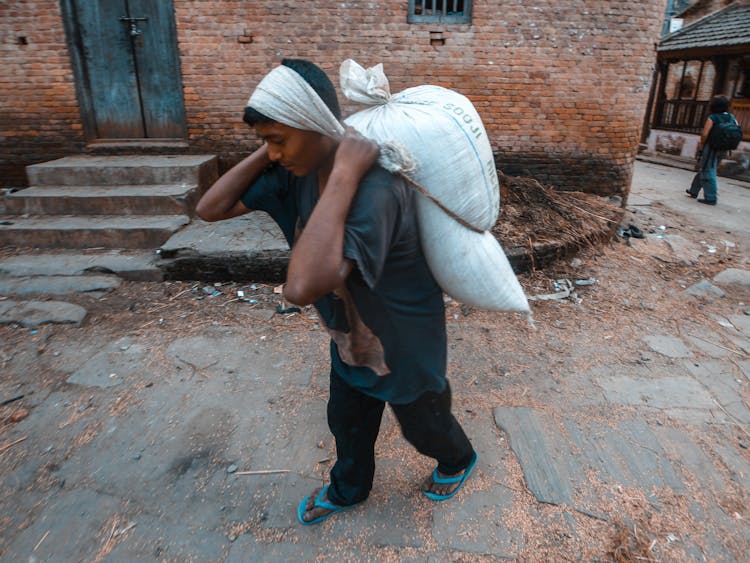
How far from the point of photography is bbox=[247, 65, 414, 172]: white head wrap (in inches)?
50.8

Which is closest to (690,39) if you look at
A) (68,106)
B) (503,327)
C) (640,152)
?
(640,152)

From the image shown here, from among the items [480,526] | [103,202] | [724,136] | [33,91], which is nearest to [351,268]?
[480,526]

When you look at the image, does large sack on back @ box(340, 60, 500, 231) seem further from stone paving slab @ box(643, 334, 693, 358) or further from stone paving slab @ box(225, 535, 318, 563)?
stone paving slab @ box(643, 334, 693, 358)

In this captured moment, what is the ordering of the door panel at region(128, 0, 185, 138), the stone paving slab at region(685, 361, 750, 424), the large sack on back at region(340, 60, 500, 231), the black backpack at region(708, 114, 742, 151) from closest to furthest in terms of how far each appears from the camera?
the large sack on back at region(340, 60, 500, 231), the stone paving slab at region(685, 361, 750, 424), the door panel at region(128, 0, 185, 138), the black backpack at region(708, 114, 742, 151)

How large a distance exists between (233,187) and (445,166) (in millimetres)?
724

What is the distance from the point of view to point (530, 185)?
18.8 ft

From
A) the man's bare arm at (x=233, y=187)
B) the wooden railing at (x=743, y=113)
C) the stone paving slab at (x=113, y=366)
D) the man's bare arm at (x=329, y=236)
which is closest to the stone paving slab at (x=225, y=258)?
the stone paving slab at (x=113, y=366)

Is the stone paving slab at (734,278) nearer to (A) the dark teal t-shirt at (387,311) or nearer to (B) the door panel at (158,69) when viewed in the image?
(A) the dark teal t-shirt at (387,311)

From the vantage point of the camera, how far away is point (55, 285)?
13.6 ft

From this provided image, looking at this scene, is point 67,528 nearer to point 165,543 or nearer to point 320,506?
point 165,543

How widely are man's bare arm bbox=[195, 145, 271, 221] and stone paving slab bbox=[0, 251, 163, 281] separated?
302 cm

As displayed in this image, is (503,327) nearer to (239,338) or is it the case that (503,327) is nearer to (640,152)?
(239,338)

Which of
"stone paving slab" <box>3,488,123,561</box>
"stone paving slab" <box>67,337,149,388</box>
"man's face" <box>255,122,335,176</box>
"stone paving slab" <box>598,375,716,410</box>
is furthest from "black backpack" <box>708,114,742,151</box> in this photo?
"stone paving slab" <box>3,488,123,561</box>

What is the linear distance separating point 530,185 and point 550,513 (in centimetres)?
433
